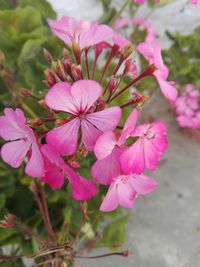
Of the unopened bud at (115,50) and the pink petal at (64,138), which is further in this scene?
the unopened bud at (115,50)

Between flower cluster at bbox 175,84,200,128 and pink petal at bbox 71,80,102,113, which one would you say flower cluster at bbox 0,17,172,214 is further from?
flower cluster at bbox 175,84,200,128

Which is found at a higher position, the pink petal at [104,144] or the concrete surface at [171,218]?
the pink petal at [104,144]

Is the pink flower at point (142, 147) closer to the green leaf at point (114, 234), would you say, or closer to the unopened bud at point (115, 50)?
the unopened bud at point (115, 50)

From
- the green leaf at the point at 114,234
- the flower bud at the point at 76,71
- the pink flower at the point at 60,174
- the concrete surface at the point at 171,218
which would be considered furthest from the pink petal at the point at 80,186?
the concrete surface at the point at 171,218

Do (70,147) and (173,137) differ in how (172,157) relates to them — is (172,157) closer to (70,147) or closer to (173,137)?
(173,137)

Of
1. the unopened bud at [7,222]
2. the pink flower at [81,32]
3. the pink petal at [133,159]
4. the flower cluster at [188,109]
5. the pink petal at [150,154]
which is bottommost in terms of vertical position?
the flower cluster at [188,109]

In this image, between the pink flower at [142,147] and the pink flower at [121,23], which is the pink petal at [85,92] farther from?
the pink flower at [121,23]

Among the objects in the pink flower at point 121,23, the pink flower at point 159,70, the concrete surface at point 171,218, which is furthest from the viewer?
the pink flower at point 121,23

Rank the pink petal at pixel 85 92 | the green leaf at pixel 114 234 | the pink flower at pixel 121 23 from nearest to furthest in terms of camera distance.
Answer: the pink petal at pixel 85 92 → the green leaf at pixel 114 234 → the pink flower at pixel 121 23

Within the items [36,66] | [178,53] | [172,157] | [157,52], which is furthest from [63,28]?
[172,157]
